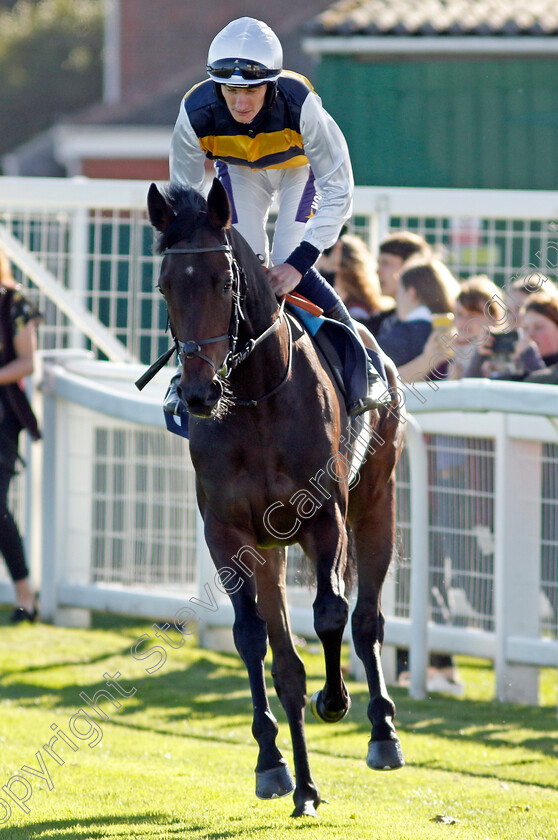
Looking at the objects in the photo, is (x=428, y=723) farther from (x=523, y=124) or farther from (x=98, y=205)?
(x=523, y=124)

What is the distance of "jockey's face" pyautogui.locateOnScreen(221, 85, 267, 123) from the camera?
14.3 feet

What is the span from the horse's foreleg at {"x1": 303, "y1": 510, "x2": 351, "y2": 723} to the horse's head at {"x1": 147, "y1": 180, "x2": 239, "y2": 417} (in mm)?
795

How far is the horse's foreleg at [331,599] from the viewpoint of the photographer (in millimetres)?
4402

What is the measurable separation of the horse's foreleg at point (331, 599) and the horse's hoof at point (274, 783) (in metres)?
0.32

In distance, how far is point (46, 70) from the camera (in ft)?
153

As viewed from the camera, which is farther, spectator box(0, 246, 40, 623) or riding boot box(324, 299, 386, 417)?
spectator box(0, 246, 40, 623)

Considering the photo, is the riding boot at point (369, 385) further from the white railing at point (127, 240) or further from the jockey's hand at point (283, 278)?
the white railing at point (127, 240)

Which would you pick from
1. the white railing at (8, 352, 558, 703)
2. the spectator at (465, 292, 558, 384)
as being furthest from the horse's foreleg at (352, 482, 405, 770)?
the spectator at (465, 292, 558, 384)

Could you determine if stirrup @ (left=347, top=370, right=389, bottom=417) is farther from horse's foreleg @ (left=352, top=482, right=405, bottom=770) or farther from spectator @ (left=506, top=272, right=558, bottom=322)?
spectator @ (left=506, top=272, right=558, bottom=322)

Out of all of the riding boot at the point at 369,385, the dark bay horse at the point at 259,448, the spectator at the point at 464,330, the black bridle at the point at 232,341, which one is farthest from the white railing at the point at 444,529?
the black bridle at the point at 232,341

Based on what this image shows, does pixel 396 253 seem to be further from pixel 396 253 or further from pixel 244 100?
pixel 244 100

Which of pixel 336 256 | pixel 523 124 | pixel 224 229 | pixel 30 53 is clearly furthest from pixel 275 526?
pixel 30 53

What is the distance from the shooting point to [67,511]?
8.24 metres

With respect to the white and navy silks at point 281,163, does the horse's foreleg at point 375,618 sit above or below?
below
